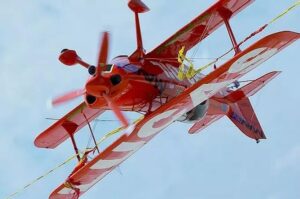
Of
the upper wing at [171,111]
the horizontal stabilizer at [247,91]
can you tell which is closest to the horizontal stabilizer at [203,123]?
the horizontal stabilizer at [247,91]

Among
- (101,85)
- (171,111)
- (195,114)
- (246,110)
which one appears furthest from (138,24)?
(246,110)

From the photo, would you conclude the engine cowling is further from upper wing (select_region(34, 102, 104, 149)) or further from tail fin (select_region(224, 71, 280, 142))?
upper wing (select_region(34, 102, 104, 149))

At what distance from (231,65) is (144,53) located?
2.58 meters

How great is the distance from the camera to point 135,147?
20.0 m

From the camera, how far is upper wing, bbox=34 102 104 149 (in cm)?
2159

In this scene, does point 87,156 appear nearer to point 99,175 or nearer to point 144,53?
point 99,175

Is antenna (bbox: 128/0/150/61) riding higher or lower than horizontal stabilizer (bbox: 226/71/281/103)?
higher

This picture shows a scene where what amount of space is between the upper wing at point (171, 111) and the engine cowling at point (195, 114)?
116cm

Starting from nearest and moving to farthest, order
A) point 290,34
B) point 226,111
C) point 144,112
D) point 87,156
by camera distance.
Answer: point 290,34 < point 144,112 < point 87,156 < point 226,111

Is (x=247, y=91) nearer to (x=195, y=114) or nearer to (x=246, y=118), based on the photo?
(x=246, y=118)

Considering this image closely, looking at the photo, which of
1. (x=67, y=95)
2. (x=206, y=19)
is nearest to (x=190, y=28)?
(x=206, y=19)

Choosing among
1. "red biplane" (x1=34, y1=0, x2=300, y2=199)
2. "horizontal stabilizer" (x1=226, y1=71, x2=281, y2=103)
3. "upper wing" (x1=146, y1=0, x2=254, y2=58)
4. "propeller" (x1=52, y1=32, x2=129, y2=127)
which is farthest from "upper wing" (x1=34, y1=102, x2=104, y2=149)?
"horizontal stabilizer" (x1=226, y1=71, x2=281, y2=103)

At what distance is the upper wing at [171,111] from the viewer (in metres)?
17.7

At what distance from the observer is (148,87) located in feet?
61.9
